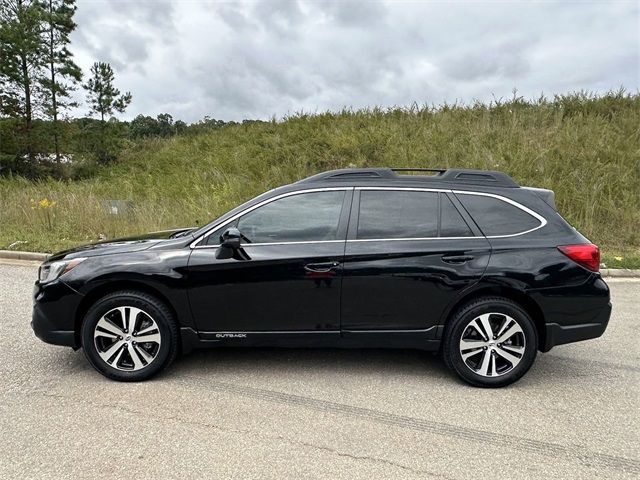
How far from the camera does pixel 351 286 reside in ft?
11.3

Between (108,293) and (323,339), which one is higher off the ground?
(108,293)

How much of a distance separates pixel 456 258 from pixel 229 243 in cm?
181

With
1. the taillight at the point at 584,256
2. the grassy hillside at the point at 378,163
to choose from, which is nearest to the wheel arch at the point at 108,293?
the taillight at the point at 584,256

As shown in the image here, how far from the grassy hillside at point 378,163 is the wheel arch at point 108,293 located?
6.75m

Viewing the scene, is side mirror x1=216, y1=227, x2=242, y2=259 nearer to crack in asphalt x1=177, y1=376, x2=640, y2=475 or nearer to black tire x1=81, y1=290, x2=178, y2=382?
black tire x1=81, y1=290, x2=178, y2=382

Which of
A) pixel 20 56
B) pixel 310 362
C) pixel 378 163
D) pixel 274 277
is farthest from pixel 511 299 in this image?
pixel 20 56

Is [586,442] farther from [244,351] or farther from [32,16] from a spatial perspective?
[32,16]

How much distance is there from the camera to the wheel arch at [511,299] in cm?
346

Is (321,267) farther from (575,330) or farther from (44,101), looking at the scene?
(44,101)

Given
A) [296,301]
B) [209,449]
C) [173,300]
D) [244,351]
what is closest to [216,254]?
[173,300]

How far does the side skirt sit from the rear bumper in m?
0.90

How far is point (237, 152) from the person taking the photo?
17.3 meters

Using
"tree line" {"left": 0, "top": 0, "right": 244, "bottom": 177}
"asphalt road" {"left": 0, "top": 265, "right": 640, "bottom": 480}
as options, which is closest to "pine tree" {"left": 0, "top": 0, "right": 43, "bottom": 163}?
"tree line" {"left": 0, "top": 0, "right": 244, "bottom": 177}

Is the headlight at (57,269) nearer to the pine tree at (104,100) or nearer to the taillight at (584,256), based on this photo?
the taillight at (584,256)
